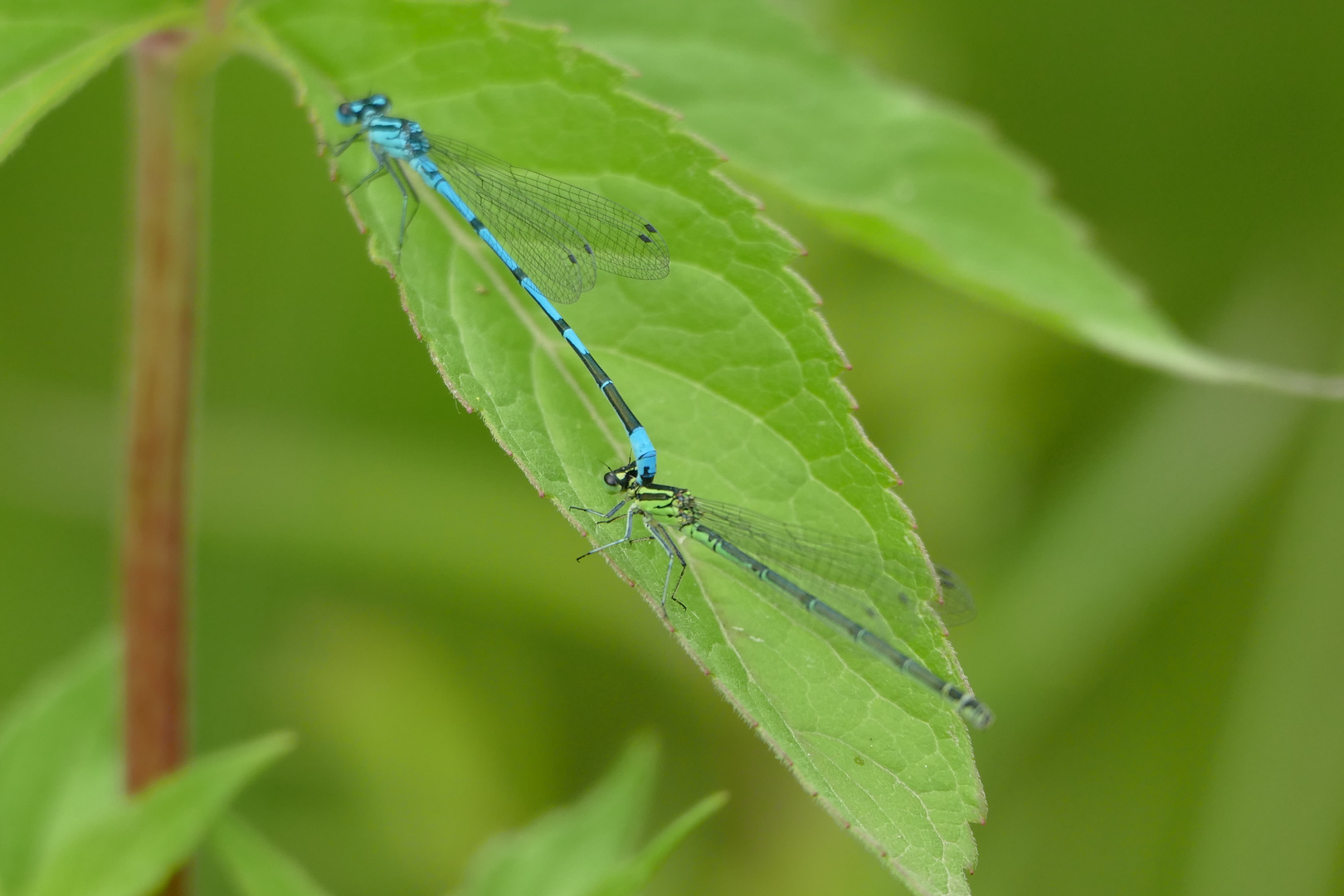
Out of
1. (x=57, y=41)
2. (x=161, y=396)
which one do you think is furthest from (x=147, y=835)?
(x=57, y=41)

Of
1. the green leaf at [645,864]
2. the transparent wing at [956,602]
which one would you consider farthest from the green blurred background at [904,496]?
the green leaf at [645,864]

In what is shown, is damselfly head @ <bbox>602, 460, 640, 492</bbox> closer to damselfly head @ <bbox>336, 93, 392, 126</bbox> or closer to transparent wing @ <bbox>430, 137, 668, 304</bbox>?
transparent wing @ <bbox>430, 137, 668, 304</bbox>

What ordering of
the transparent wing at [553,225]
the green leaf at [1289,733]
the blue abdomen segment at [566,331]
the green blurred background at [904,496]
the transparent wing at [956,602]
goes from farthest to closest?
1. the green blurred background at [904,496]
2. the green leaf at [1289,733]
3. the transparent wing at [956,602]
4. the transparent wing at [553,225]
5. the blue abdomen segment at [566,331]

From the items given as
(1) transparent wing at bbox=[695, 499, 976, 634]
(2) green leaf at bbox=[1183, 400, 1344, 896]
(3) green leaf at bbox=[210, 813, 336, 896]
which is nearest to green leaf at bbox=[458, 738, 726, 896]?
(3) green leaf at bbox=[210, 813, 336, 896]

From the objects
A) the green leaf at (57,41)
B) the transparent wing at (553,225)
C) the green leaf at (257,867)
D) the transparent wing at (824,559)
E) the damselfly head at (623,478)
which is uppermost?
the green leaf at (57,41)

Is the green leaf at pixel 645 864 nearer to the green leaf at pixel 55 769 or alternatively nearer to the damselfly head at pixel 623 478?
the damselfly head at pixel 623 478
